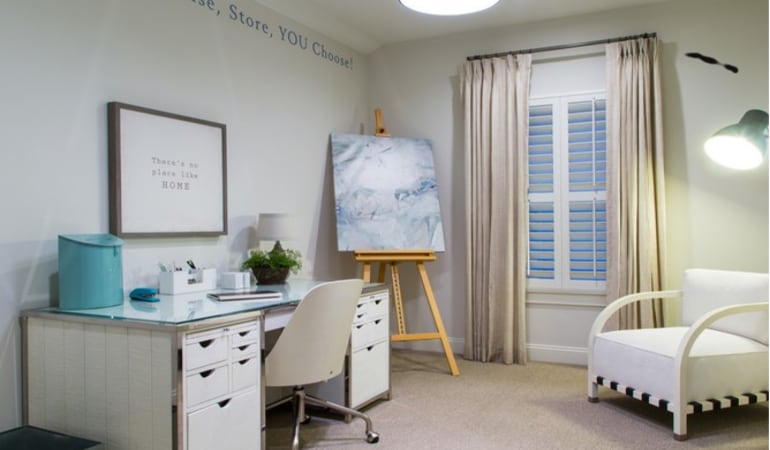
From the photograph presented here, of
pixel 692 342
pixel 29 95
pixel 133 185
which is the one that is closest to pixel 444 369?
pixel 692 342

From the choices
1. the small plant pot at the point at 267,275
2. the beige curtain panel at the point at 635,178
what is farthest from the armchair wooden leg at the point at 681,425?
the small plant pot at the point at 267,275

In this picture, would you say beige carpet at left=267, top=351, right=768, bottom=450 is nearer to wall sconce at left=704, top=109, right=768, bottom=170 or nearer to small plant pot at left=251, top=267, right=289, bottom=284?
small plant pot at left=251, top=267, right=289, bottom=284

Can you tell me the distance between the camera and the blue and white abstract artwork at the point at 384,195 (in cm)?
418

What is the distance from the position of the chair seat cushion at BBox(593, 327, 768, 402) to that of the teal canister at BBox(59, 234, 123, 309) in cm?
258

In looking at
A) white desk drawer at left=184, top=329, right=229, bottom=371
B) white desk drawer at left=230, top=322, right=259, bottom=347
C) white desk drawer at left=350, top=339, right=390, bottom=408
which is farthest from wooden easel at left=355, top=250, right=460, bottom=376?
white desk drawer at left=184, top=329, right=229, bottom=371

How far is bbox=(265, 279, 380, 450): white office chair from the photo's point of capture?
8.36 ft

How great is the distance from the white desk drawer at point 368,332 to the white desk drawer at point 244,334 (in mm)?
779

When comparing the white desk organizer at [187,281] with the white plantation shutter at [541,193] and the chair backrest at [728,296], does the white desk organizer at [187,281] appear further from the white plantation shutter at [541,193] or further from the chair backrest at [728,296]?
the chair backrest at [728,296]

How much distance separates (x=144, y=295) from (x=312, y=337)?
2.53 ft

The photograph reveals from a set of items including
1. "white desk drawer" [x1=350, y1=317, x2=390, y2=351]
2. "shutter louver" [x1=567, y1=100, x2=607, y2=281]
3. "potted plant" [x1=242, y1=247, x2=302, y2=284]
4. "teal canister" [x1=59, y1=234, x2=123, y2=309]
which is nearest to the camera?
"teal canister" [x1=59, y1=234, x2=123, y2=309]

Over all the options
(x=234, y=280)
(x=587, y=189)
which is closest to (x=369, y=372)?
(x=234, y=280)

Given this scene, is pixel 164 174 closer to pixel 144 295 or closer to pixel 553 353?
pixel 144 295

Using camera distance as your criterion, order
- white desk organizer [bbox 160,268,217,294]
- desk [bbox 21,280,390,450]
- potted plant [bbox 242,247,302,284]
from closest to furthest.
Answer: desk [bbox 21,280,390,450], white desk organizer [bbox 160,268,217,294], potted plant [bbox 242,247,302,284]

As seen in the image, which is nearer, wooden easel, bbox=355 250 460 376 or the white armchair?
the white armchair
